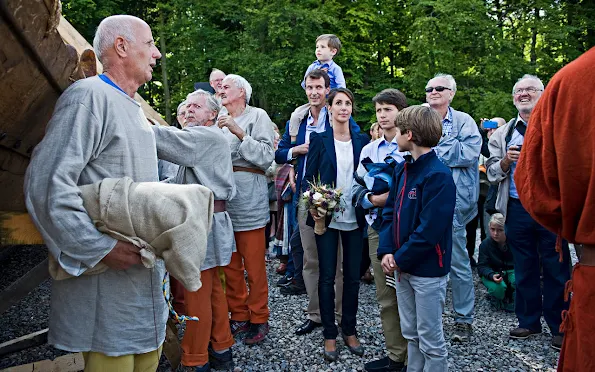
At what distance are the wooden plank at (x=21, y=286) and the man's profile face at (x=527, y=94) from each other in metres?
3.91

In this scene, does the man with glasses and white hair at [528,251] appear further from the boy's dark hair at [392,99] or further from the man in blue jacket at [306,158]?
the man in blue jacket at [306,158]

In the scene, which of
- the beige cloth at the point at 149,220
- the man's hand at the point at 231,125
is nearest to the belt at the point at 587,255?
the beige cloth at the point at 149,220

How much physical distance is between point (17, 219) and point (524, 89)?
4.02m

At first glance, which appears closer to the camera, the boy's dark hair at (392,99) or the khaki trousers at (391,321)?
the khaki trousers at (391,321)

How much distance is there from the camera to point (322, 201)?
3.75m

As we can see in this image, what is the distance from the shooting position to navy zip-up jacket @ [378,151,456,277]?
3.01 metres

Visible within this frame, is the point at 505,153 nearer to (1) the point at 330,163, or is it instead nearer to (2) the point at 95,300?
(1) the point at 330,163

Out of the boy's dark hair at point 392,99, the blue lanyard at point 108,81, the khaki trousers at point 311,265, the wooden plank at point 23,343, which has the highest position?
the blue lanyard at point 108,81

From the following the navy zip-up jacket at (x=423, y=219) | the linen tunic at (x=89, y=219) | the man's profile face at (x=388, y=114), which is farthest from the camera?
the man's profile face at (x=388, y=114)

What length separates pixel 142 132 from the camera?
2225 millimetres

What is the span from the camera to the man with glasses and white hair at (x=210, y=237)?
367cm

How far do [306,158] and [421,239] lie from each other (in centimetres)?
156

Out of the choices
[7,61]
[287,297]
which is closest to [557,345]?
[287,297]

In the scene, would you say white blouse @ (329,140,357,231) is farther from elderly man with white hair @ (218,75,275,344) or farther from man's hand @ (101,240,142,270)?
man's hand @ (101,240,142,270)
